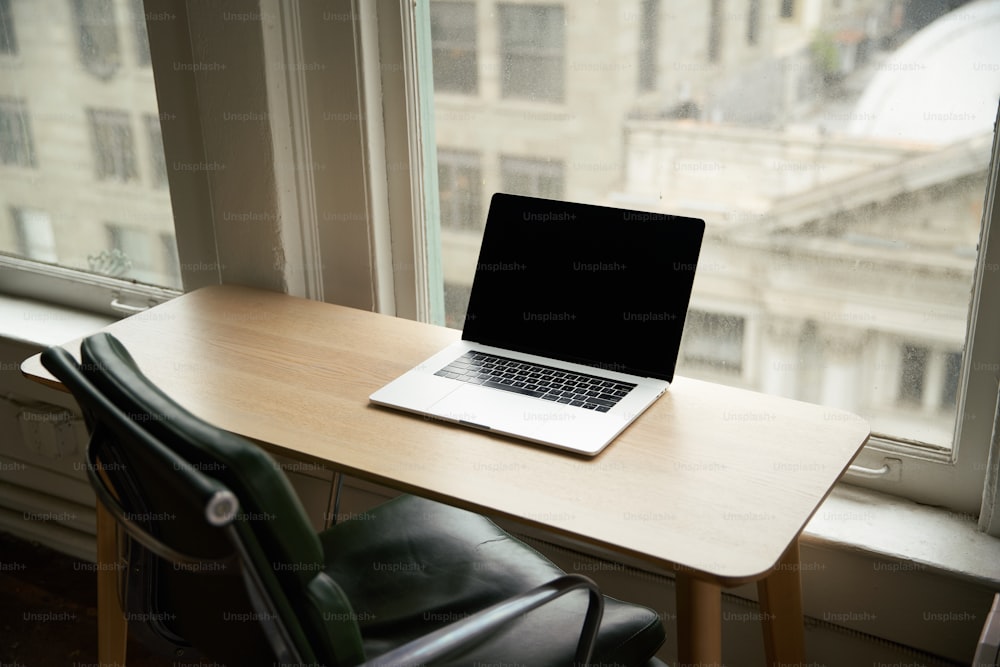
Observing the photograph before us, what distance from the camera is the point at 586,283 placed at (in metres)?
1.67

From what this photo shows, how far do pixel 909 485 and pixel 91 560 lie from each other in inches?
74.8

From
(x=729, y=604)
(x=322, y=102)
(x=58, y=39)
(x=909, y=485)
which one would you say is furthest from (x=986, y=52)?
(x=58, y=39)

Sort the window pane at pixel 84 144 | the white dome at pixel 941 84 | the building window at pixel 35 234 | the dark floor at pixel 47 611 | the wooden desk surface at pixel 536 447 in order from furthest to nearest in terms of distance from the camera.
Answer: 1. the building window at pixel 35 234
2. the window pane at pixel 84 144
3. the dark floor at pixel 47 611
4. the white dome at pixel 941 84
5. the wooden desk surface at pixel 536 447

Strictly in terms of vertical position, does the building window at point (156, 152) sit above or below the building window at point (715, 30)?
below

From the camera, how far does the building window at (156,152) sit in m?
2.32

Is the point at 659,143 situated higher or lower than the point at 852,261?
higher

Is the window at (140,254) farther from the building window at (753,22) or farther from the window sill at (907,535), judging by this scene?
the window sill at (907,535)

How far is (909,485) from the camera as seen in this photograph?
1.79 m

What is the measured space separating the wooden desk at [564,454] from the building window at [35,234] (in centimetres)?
86

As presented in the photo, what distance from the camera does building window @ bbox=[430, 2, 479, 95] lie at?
193 centimetres

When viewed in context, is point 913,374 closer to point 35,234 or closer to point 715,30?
point 715,30

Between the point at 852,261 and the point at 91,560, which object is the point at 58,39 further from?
the point at 852,261

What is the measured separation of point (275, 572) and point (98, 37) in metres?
1.67

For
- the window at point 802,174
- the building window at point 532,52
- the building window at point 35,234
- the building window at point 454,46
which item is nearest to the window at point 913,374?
the window at point 802,174
